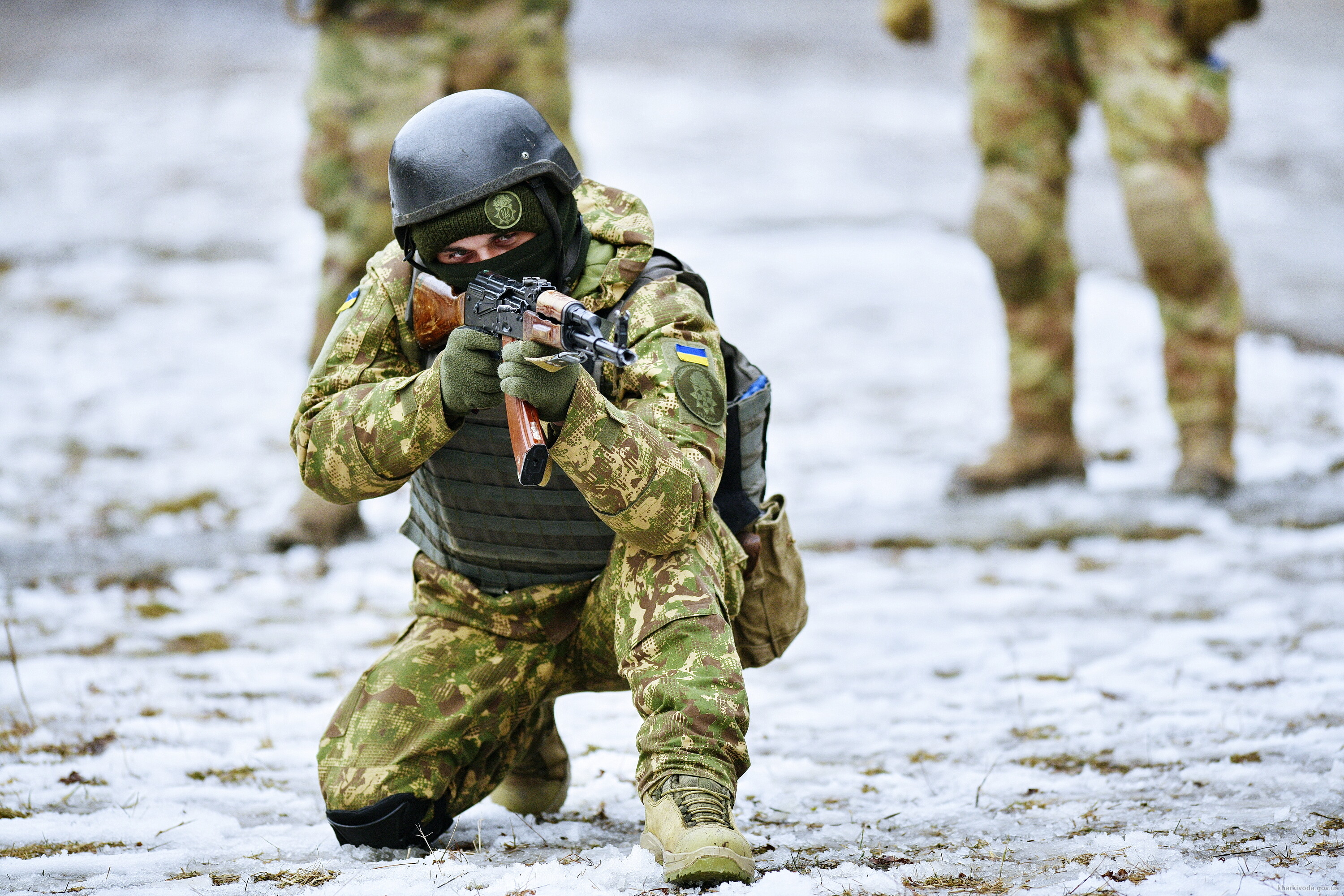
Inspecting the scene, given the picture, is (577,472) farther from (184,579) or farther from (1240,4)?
(1240,4)

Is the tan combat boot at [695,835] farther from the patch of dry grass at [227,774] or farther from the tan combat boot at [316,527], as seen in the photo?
the tan combat boot at [316,527]

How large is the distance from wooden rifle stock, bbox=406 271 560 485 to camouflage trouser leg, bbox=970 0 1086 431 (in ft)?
10.4

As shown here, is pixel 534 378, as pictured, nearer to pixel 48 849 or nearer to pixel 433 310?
pixel 433 310

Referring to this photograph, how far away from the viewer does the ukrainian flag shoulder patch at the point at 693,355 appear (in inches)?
102

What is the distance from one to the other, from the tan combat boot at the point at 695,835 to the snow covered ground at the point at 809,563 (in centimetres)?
5

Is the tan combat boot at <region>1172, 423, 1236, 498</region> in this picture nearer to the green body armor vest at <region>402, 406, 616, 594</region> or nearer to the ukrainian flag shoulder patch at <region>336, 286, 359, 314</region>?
the green body armor vest at <region>402, 406, 616, 594</region>

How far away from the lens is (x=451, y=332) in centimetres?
256

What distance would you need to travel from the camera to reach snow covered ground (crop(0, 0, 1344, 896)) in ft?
8.59

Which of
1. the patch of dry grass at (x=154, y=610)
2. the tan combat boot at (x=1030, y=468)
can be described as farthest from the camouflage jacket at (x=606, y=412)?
the tan combat boot at (x=1030, y=468)

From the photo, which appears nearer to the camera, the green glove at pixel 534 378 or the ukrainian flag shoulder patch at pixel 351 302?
the green glove at pixel 534 378

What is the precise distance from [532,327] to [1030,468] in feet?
11.6

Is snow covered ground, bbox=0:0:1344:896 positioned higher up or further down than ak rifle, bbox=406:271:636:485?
further down

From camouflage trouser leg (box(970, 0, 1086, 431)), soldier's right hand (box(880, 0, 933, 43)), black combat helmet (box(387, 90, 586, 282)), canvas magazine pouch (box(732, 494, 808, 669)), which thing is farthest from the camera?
soldier's right hand (box(880, 0, 933, 43))

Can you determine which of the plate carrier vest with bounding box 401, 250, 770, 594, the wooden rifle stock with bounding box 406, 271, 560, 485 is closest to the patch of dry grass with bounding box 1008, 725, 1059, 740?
the plate carrier vest with bounding box 401, 250, 770, 594
